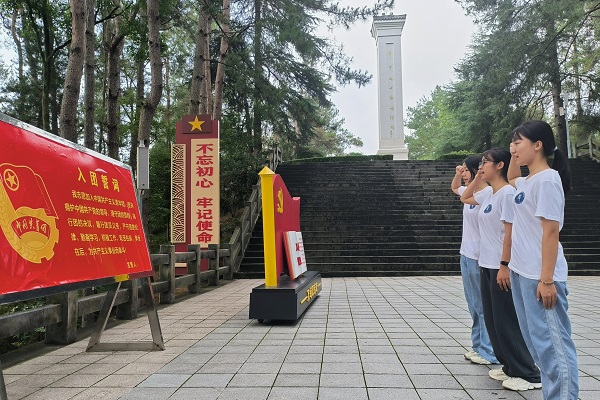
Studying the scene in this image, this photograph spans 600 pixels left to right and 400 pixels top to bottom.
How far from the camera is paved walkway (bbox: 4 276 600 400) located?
302 centimetres

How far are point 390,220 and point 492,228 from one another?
10212 millimetres

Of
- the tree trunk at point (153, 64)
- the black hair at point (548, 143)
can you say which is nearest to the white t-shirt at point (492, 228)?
the black hair at point (548, 143)

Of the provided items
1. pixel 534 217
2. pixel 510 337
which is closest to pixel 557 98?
pixel 510 337

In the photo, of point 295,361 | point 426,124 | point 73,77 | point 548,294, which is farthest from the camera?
point 426,124

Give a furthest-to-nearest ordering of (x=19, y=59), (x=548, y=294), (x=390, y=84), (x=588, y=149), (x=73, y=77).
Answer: (x=390, y=84)
(x=19, y=59)
(x=588, y=149)
(x=73, y=77)
(x=548, y=294)

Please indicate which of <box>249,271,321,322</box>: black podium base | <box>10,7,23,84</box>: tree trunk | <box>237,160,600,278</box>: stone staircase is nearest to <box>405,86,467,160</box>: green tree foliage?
<box>237,160,600,278</box>: stone staircase

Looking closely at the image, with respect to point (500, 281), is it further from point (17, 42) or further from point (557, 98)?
point (17, 42)

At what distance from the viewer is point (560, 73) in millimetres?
17047

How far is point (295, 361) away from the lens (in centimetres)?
374

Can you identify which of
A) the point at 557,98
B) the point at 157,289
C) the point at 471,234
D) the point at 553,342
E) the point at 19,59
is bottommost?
the point at 157,289

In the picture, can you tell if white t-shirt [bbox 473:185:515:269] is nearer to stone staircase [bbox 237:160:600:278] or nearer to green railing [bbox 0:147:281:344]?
green railing [bbox 0:147:281:344]

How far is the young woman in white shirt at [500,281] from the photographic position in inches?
114

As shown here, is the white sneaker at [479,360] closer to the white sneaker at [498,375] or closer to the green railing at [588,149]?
the white sneaker at [498,375]

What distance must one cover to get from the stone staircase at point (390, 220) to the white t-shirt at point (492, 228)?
7802 millimetres
